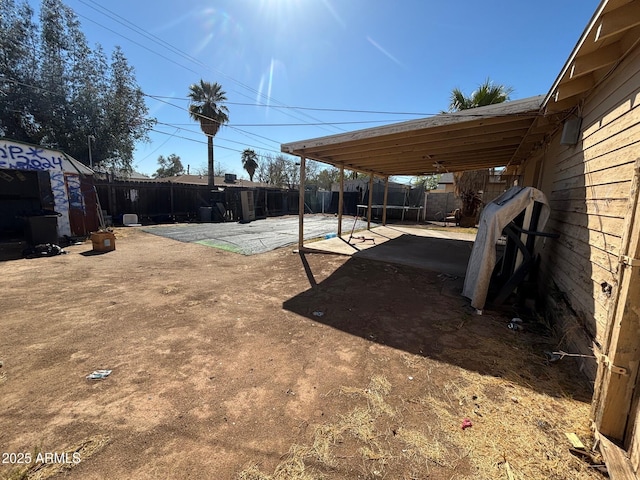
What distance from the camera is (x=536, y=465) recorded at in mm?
1460

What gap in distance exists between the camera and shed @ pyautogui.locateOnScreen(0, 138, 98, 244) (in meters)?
6.28

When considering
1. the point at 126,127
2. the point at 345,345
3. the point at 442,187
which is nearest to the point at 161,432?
the point at 345,345

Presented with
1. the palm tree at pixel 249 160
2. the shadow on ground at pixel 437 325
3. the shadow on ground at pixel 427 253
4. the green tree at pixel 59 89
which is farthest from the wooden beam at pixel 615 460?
the palm tree at pixel 249 160

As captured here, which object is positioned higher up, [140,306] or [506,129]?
[506,129]

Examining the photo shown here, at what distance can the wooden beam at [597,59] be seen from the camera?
230 cm

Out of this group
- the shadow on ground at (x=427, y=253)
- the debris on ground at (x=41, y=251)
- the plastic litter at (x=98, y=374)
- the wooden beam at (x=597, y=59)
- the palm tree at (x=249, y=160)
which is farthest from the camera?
the palm tree at (x=249, y=160)

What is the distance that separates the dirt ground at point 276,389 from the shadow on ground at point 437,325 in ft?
0.07

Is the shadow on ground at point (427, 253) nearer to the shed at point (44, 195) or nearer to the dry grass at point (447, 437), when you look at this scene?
the dry grass at point (447, 437)

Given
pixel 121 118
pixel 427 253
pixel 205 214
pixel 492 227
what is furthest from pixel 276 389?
pixel 121 118

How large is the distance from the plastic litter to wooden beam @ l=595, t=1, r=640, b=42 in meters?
4.72

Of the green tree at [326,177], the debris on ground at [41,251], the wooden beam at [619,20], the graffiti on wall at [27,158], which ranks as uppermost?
the green tree at [326,177]

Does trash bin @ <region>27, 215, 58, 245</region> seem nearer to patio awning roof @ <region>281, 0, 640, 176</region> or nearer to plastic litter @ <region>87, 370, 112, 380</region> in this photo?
patio awning roof @ <region>281, 0, 640, 176</region>

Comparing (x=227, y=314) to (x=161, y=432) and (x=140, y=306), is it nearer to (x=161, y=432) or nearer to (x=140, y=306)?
(x=140, y=306)

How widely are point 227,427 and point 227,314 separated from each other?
176 centimetres
